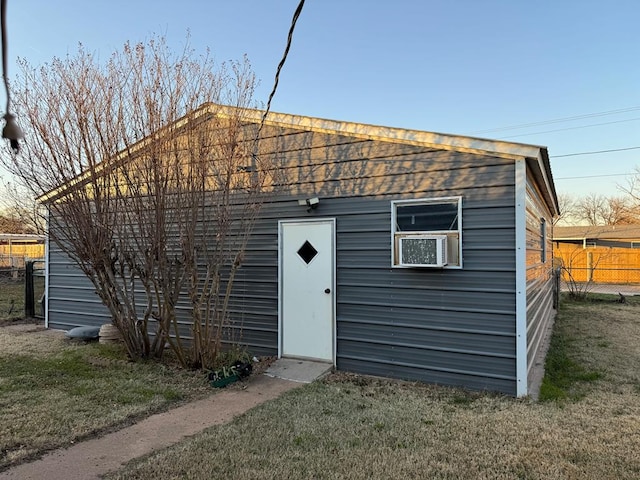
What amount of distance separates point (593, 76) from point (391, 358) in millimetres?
9220

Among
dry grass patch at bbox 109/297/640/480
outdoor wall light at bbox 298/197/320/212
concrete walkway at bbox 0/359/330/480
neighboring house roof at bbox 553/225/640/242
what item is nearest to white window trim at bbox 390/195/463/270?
outdoor wall light at bbox 298/197/320/212

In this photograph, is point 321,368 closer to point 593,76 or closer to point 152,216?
point 152,216

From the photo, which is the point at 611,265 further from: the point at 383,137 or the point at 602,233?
the point at 383,137

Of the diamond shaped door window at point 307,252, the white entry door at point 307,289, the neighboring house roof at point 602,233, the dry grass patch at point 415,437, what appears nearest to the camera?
the dry grass patch at point 415,437

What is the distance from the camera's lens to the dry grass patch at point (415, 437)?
9.19 ft

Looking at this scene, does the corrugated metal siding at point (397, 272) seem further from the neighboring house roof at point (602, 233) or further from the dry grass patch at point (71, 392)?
the neighboring house roof at point (602, 233)

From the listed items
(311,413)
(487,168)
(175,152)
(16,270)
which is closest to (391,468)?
(311,413)

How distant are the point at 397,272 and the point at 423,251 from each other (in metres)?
0.45

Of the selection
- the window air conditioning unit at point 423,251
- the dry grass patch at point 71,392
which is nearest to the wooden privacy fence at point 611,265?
the window air conditioning unit at point 423,251

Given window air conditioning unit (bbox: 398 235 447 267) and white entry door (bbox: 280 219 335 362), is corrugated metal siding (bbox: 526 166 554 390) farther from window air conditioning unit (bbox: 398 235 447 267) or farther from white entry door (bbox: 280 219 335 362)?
white entry door (bbox: 280 219 335 362)

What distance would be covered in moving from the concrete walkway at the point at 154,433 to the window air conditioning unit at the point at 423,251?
1729mm

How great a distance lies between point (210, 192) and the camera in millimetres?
5188

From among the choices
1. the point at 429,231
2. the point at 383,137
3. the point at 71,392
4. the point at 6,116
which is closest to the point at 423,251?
the point at 429,231

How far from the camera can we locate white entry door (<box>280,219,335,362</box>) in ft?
18.0
